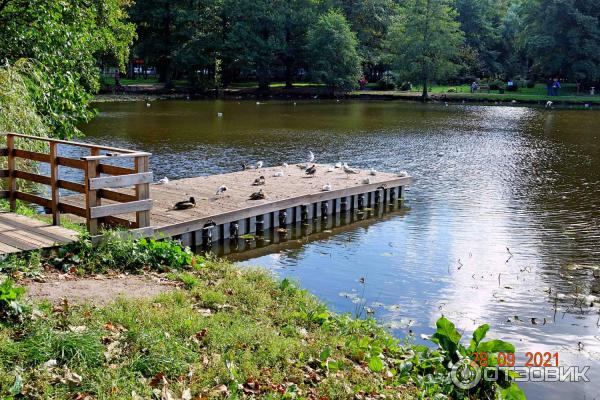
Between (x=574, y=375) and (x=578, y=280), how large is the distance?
184 inches

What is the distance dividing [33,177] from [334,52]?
6385 cm

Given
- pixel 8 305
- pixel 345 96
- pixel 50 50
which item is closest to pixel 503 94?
pixel 345 96

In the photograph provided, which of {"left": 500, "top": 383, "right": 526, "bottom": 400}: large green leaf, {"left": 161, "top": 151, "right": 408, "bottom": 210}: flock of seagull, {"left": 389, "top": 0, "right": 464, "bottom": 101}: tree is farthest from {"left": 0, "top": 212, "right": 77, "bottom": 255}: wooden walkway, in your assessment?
{"left": 389, "top": 0, "right": 464, "bottom": 101}: tree

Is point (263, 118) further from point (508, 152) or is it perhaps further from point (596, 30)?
point (596, 30)

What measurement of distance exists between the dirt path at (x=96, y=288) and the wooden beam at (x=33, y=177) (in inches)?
108

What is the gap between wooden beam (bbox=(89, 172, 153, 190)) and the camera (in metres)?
9.45

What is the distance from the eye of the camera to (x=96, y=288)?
8117mm

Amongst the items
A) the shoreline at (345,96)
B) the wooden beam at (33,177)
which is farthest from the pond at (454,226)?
the shoreline at (345,96)

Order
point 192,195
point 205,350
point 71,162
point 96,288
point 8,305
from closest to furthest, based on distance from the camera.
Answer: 1. point 8,305
2. point 205,350
3. point 96,288
4. point 71,162
5. point 192,195

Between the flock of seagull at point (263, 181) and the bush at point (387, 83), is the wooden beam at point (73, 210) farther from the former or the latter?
the bush at point (387, 83)

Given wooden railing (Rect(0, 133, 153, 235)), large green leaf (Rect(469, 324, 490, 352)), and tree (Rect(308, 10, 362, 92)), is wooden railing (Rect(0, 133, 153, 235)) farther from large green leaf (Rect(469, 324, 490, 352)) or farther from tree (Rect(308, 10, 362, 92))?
tree (Rect(308, 10, 362, 92))

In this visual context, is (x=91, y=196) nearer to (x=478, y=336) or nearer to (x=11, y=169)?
(x=11, y=169)

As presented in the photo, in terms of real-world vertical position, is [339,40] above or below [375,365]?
above

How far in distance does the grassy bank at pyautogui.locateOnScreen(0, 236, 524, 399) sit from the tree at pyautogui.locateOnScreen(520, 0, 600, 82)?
228ft
